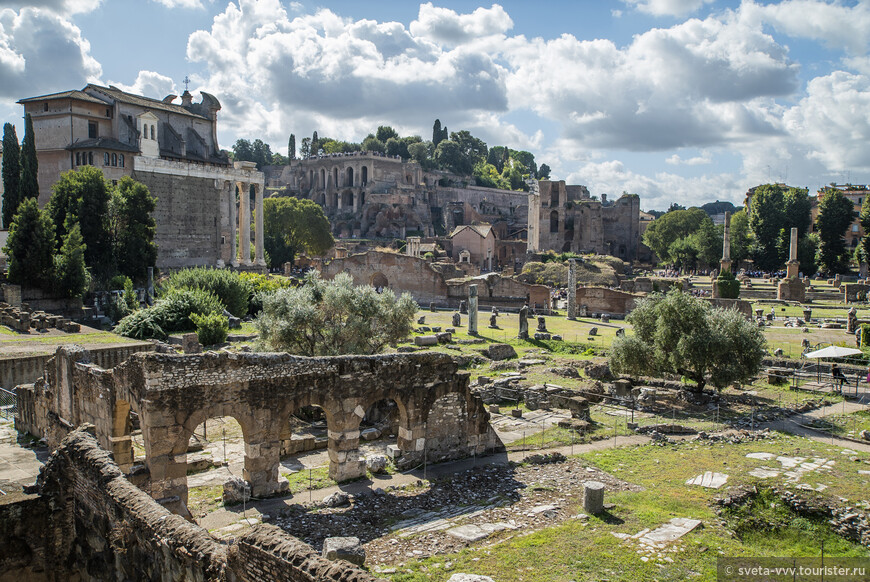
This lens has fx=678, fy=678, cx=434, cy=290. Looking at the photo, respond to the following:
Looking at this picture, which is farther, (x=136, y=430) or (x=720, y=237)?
(x=720, y=237)

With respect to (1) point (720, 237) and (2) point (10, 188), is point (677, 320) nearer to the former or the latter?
(2) point (10, 188)

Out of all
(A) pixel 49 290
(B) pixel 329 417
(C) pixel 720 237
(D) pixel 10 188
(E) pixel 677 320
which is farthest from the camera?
(C) pixel 720 237

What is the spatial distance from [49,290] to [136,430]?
22.0 m

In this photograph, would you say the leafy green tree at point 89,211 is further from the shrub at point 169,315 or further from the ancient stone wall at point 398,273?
the ancient stone wall at point 398,273

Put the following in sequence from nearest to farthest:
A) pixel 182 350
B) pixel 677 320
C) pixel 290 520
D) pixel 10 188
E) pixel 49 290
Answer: pixel 290 520
pixel 677 320
pixel 182 350
pixel 49 290
pixel 10 188

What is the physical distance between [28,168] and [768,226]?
69715 millimetres

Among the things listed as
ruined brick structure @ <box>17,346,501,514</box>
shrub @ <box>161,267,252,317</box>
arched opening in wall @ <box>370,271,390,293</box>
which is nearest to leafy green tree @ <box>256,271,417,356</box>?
ruined brick structure @ <box>17,346,501,514</box>

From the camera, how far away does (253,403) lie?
14.1 meters

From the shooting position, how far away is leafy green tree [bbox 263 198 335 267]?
72062 millimetres

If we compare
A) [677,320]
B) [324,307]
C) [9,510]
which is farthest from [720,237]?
[9,510]

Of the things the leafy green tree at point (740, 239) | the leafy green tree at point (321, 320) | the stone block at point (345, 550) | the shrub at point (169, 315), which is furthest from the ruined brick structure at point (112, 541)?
the leafy green tree at point (740, 239)

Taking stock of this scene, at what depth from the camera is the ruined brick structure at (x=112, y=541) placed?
7.37m

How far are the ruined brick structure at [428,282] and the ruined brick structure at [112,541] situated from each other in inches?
1692

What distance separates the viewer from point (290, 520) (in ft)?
42.5
